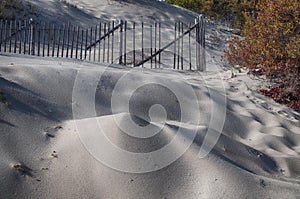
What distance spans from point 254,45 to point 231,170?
532 cm

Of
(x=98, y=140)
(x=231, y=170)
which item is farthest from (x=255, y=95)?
(x=98, y=140)

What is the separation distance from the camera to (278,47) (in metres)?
8.76

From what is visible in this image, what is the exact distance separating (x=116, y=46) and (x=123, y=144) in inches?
434

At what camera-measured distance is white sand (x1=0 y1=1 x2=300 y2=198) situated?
440cm

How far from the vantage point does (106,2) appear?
893 inches

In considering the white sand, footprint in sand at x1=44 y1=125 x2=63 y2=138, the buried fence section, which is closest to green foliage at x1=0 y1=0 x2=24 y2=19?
the buried fence section

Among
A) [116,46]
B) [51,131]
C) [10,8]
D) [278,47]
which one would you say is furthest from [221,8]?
[51,131]

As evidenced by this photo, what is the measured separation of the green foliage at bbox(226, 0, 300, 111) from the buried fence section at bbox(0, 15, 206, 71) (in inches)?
108

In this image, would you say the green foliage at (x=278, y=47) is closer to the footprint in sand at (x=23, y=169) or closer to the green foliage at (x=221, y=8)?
the footprint in sand at (x=23, y=169)

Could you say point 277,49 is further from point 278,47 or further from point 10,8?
point 10,8

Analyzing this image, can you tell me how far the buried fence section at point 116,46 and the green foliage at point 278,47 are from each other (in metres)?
2.75

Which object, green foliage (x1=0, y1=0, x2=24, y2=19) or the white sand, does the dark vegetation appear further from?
green foliage (x1=0, y1=0, x2=24, y2=19)

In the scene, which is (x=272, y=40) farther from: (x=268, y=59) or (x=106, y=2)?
(x=106, y=2)

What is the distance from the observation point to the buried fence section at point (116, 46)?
11578 millimetres
